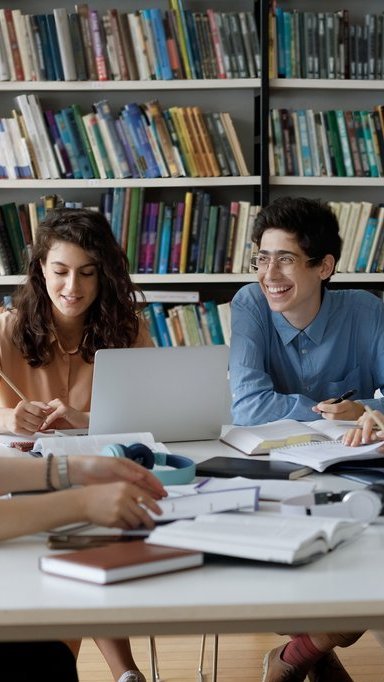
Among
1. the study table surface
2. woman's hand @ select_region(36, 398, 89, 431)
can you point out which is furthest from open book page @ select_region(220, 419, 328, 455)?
the study table surface

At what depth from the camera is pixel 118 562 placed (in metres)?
1.13

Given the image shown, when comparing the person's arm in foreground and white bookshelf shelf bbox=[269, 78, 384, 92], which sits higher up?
white bookshelf shelf bbox=[269, 78, 384, 92]

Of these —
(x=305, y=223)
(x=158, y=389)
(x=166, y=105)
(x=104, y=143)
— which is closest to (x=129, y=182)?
(x=104, y=143)

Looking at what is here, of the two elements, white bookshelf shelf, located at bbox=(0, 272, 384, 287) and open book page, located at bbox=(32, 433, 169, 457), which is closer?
open book page, located at bbox=(32, 433, 169, 457)

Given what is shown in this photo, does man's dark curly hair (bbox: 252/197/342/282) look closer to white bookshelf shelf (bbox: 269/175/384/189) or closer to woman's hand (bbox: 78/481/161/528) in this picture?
white bookshelf shelf (bbox: 269/175/384/189)

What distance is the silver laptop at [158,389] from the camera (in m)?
1.97

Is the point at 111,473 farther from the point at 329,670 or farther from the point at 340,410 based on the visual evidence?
the point at 329,670

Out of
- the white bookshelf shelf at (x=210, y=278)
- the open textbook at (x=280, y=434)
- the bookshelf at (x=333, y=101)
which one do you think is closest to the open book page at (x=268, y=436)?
the open textbook at (x=280, y=434)

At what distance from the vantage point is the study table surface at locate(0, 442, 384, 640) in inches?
41.4

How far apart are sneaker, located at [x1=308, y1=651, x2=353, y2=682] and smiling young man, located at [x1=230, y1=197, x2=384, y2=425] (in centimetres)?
67

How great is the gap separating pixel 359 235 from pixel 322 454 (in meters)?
2.11

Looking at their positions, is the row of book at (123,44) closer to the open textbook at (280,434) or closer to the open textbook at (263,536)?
the open textbook at (280,434)

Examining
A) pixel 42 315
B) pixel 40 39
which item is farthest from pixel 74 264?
pixel 40 39

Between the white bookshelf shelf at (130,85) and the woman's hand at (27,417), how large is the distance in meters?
1.87
